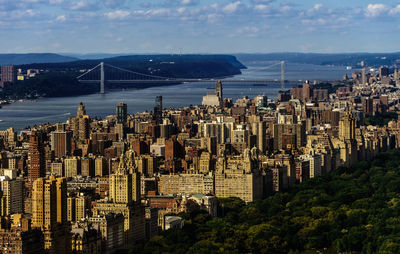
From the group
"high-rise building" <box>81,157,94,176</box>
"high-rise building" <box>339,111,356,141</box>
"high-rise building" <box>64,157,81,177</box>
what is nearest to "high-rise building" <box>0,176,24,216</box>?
"high-rise building" <box>64,157,81,177</box>

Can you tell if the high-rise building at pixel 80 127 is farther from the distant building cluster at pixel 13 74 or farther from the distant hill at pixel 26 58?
Result: the distant hill at pixel 26 58

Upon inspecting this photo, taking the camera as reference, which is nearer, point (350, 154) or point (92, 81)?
point (350, 154)

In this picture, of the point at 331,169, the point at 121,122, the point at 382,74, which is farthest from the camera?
the point at 382,74

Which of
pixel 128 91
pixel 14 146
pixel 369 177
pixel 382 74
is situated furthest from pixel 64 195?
pixel 382 74

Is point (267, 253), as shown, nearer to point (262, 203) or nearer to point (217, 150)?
point (262, 203)

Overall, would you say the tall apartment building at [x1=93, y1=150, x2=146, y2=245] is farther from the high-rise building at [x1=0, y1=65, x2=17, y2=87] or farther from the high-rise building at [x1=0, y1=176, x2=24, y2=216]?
the high-rise building at [x1=0, y1=65, x2=17, y2=87]

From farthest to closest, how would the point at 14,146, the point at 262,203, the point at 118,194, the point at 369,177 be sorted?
the point at 14,146
the point at 369,177
the point at 262,203
the point at 118,194
